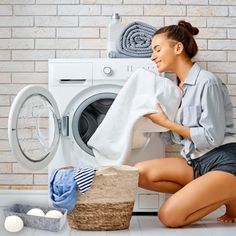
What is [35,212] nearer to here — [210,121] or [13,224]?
→ [13,224]

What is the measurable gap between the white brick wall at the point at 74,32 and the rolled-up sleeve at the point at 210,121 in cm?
84

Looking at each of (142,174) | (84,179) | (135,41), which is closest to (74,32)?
(135,41)

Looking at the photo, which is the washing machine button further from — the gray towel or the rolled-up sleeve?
the rolled-up sleeve

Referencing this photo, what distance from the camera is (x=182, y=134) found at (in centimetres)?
264

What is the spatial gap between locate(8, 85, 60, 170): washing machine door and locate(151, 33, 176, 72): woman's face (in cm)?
62

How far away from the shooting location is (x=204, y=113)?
102 inches

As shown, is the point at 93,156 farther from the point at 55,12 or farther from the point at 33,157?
the point at 55,12

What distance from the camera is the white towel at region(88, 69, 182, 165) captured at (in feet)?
9.01

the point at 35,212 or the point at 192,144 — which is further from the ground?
the point at 192,144

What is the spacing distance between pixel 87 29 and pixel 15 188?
3.80 feet

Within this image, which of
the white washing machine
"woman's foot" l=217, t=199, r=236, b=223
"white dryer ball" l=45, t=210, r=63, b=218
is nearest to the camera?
"white dryer ball" l=45, t=210, r=63, b=218

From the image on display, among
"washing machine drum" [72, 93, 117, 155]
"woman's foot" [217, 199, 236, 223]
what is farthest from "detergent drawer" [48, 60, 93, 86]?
"woman's foot" [217, 199, 236, 223]

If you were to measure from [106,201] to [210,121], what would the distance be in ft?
2.15

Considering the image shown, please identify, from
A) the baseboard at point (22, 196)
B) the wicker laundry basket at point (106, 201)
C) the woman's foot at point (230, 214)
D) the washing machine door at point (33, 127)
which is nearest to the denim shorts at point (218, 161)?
the woman's foot at point (230, 214)
